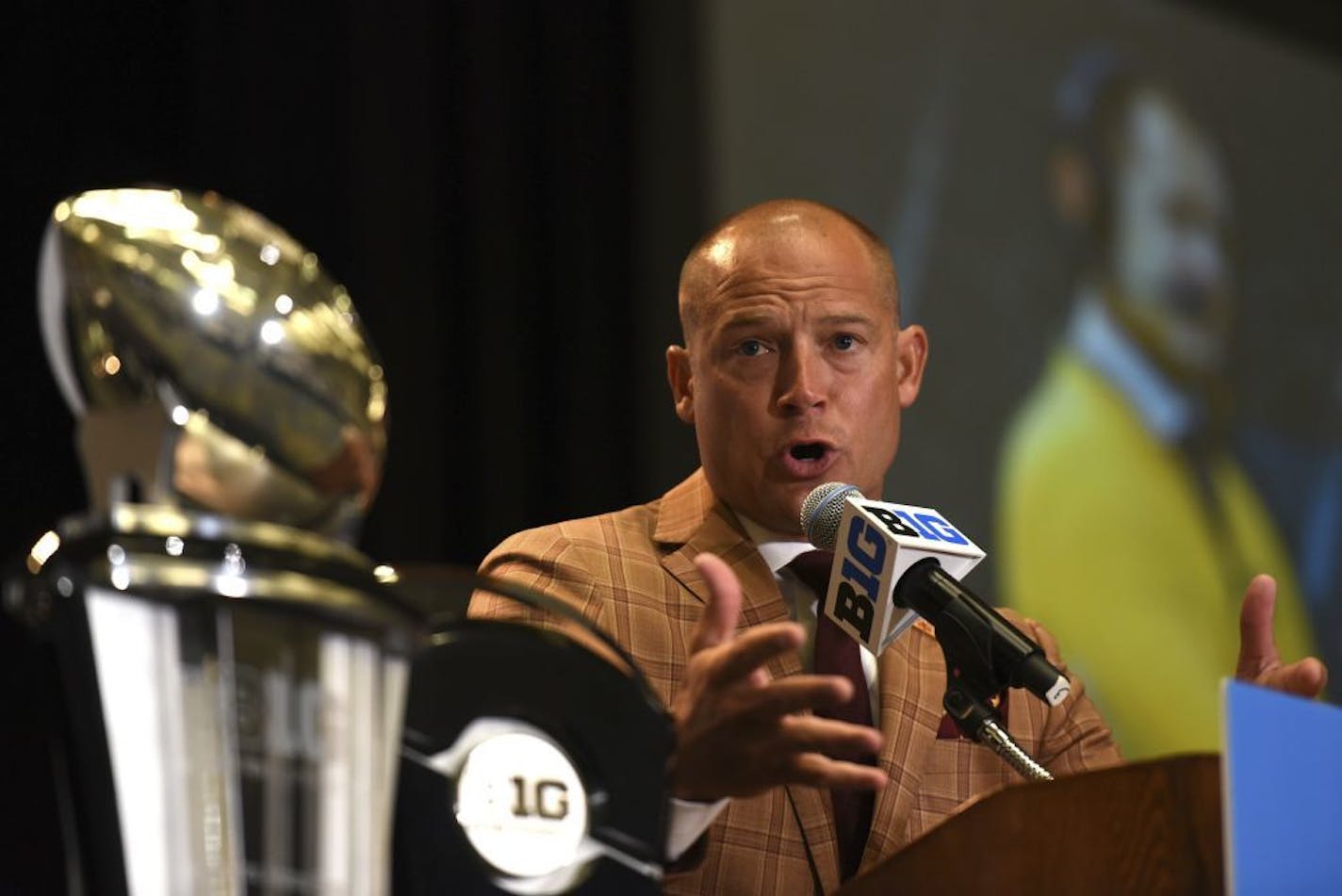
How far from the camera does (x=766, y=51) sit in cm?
348

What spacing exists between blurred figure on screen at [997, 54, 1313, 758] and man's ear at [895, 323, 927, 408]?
1191mm

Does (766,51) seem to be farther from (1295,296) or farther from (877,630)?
(877,630)

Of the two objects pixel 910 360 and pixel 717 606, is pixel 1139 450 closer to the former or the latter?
pixel 910 360

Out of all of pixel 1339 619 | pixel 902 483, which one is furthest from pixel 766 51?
pixel 1339 619

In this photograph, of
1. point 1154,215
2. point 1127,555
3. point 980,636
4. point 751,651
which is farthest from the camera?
point 1154,215

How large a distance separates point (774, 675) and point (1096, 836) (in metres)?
0.85

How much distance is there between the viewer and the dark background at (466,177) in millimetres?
2979

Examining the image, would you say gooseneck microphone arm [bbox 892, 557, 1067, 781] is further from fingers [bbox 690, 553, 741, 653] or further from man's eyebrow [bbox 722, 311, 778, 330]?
man's eyebrow [bbox 722, 311, 778, 330]

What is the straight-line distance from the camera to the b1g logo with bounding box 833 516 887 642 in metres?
A: 1.53

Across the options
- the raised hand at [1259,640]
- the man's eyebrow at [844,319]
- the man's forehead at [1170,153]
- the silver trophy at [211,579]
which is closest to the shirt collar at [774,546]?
the man's eyebrow at [844,319]

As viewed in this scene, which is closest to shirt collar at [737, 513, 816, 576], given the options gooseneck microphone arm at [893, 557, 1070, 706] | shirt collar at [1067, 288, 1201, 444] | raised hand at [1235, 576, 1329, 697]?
raised hand at [1235, 576, 1329, 697]

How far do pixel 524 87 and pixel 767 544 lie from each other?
4.79ft

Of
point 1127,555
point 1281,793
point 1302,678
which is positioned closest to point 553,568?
point 1302,678

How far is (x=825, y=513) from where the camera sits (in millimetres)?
1816
